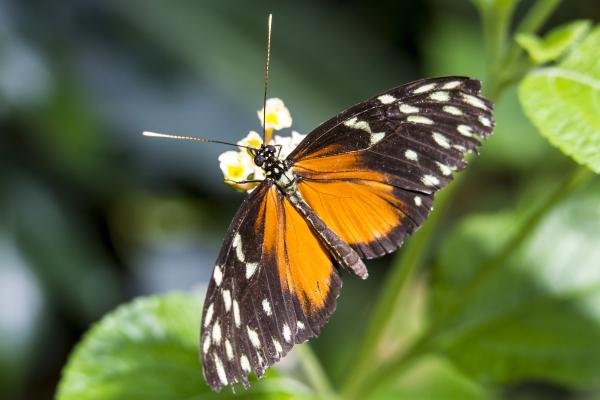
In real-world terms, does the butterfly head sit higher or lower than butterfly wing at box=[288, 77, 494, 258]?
higher

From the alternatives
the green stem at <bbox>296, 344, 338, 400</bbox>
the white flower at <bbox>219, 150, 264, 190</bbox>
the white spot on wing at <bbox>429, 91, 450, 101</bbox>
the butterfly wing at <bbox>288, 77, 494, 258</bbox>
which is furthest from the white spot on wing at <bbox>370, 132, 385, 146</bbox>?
the green stem at <bbox>296, 344, 338, 400</bbox>

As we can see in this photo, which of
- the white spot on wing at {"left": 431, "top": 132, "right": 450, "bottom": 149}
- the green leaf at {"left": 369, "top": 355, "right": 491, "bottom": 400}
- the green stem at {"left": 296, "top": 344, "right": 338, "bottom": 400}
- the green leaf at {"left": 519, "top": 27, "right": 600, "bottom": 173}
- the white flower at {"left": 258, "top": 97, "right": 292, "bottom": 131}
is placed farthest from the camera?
the green leaf at {"left": 369, "top": 355, "right": 491, "bottom": 400}

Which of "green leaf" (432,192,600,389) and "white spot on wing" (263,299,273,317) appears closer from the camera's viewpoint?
"white spot on wing" (263,299,273,317)

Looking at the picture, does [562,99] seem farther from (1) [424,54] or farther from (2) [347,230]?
(1) [424,54]

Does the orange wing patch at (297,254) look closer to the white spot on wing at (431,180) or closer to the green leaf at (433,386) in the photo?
the white spot on wing at (431,180)

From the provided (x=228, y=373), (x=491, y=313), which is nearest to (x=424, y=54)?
(x=491, y=313)

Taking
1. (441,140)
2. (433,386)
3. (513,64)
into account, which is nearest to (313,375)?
(441,140)

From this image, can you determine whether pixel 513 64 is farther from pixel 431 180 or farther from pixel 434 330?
pixel 434 330

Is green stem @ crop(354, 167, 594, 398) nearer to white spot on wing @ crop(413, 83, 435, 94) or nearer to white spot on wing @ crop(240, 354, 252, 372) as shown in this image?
white spot on wing @ crop(413, 83, 435, 94)
